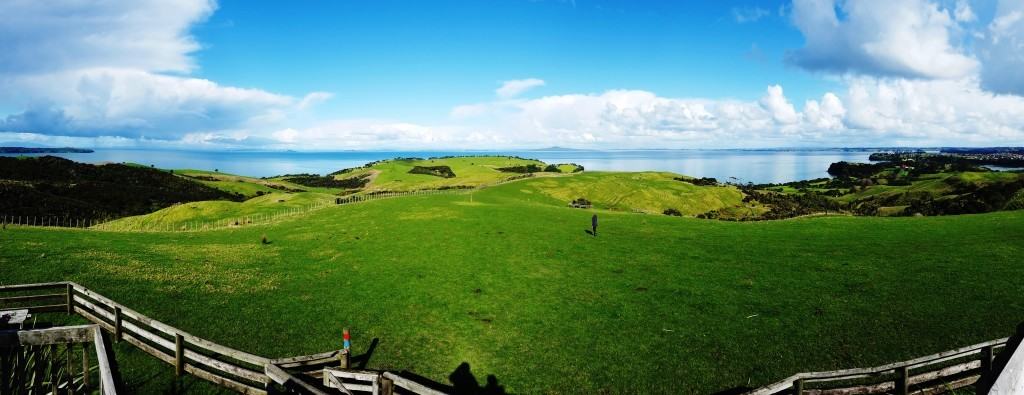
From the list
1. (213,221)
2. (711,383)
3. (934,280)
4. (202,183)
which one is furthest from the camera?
(202,183)

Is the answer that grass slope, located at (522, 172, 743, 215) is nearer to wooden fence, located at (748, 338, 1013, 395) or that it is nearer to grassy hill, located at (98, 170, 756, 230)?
grassy hill, located at (98, 170, 756, 230)

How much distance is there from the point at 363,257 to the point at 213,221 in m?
48.2

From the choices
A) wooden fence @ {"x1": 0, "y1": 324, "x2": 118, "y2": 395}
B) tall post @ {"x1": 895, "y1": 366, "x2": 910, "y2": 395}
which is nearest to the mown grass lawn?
tall post @ {"x1": 895, "y1": 366, "x2": 910, "y2": 395}

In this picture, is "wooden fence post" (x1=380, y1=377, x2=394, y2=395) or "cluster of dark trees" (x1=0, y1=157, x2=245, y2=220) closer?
"wooden fence post" (x1=380, y1=377, x2=394, y2=395)

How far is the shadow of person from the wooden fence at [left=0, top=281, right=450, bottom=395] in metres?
2.29

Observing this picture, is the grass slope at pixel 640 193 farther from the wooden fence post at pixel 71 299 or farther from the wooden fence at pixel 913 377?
the wooden fence post at pixel 71 299

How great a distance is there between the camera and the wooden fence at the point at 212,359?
13.8 m

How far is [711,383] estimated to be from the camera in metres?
16.5

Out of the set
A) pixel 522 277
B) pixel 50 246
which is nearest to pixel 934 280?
pixel 522 277

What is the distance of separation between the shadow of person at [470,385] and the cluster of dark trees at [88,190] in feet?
402

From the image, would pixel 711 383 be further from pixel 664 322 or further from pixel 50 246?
pixel 50 246

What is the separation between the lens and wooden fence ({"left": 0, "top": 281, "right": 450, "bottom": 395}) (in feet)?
45.4

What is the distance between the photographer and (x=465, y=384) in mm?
17484

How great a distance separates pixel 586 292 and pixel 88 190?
531 ft
